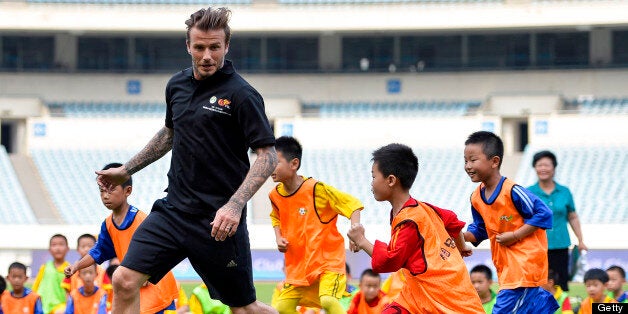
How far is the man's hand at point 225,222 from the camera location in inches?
236

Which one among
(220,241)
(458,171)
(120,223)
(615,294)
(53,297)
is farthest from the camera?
(458,171)

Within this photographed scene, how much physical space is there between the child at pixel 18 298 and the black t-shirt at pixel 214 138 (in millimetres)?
6946

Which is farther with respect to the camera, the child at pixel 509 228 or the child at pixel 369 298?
the child at pixel 369 298

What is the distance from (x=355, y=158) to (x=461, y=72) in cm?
537

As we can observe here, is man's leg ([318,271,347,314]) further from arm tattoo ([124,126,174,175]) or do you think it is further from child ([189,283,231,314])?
child ([189,283,231,314])

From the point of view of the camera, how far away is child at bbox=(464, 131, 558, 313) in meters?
8.31

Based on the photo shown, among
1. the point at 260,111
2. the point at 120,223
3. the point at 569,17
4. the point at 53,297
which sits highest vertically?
the point at 569,17

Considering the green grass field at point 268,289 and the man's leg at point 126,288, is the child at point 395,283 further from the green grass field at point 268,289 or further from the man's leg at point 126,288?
the man's leg at point 126,288

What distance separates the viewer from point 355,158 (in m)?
33.9

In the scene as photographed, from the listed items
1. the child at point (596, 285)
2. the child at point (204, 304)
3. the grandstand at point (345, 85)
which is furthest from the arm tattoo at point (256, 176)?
the grandstand at point (345, 85)

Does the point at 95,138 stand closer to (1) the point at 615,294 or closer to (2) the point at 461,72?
(2) the point at 461,72

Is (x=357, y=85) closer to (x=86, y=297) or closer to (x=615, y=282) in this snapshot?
(x=615, y=282)

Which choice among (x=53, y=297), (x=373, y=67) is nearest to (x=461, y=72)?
(x=373, y=67)

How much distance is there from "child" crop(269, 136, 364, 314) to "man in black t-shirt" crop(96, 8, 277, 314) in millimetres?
3430
